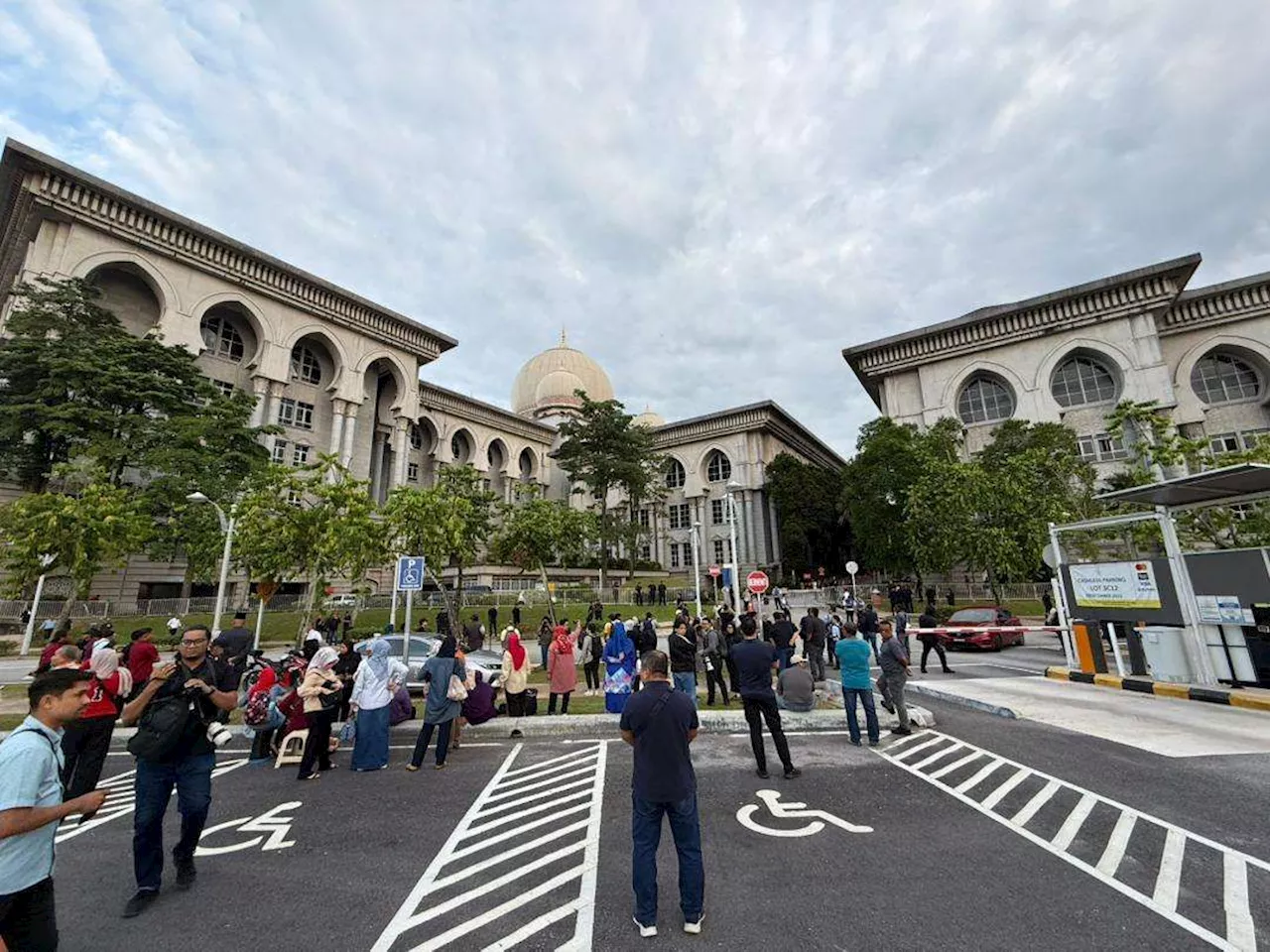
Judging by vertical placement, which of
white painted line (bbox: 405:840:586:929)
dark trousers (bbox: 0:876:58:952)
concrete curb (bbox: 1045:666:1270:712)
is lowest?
white painted line (bbox: 405:840:586:929)

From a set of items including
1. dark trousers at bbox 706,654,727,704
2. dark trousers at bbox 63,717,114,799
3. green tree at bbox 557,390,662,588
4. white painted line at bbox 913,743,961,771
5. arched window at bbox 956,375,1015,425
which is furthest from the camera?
green tree at bbox 557,390,662,588

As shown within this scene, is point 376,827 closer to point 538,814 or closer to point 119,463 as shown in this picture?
point 538,814

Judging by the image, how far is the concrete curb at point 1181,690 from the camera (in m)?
9.20

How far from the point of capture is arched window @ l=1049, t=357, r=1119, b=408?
40531mm

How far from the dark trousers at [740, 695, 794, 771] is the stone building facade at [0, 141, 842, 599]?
26.5m

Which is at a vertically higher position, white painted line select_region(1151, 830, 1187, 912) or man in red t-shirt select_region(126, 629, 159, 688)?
man in red t-shirt select_region(126, 629, 159, 688)

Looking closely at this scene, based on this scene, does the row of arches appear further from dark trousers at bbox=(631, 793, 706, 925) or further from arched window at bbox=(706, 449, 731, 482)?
dark trousers at bbox=(631, 793, 706, 925)

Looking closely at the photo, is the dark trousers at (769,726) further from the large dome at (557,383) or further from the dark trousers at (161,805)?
the large dome at (557,383)

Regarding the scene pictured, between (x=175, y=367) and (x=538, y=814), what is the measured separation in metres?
35.0

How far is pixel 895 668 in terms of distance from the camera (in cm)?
840

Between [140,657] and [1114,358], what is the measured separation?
5224 centimetres

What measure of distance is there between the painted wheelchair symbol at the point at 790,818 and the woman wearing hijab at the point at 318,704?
17.5 ft

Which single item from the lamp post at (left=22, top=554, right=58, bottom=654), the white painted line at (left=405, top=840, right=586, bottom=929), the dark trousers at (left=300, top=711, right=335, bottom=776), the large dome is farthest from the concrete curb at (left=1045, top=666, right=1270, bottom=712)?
the large dome

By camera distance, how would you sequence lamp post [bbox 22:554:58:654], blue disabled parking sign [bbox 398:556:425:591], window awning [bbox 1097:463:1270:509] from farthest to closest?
lamp post [bbox 22:554:58:654] → blue disabled parking sign [bbox 398:556:425:591] → window awning [bbox 1097:463:1270:509]
